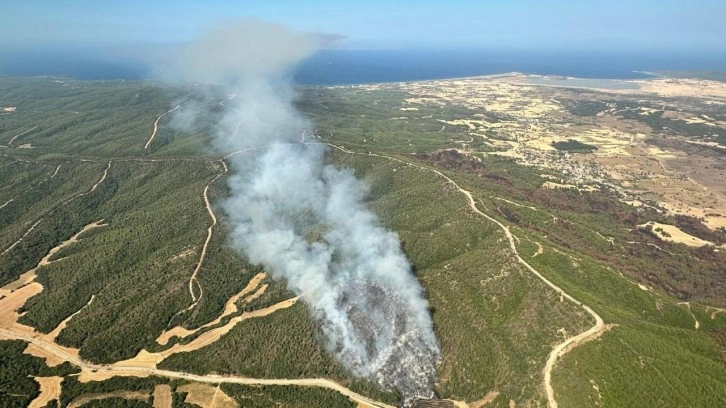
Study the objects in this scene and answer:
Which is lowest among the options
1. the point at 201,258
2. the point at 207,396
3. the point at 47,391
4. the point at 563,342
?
the point at 47,391

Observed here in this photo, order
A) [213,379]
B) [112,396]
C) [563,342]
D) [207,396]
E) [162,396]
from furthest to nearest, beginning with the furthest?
[213,379] < [162,396] < [112,396] < [207,396] < [563,342]

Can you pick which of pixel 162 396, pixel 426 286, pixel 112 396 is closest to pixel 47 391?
pixel 112 396

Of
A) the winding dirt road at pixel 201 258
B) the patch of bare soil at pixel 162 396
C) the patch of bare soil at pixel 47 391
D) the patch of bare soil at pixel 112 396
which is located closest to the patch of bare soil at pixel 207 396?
the patch of bare soil at pixel 162 396

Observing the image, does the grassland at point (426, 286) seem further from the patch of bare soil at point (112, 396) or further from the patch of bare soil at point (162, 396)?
the patch of bare soil at point (162, 396)

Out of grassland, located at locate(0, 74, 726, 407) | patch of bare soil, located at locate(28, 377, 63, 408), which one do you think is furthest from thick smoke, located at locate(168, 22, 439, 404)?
patch of bare soil, located at locate(28, 377, 63, 408)

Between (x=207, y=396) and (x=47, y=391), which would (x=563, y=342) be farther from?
(x=47, y=391)

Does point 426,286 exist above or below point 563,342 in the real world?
below

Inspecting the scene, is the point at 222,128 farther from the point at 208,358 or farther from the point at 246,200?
the point at 208,358

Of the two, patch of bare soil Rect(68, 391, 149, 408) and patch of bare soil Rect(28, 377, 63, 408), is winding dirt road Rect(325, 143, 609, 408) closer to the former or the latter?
patch of bare soil Rect(68, 391, 149, 408)

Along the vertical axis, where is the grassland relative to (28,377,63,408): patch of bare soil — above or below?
above
